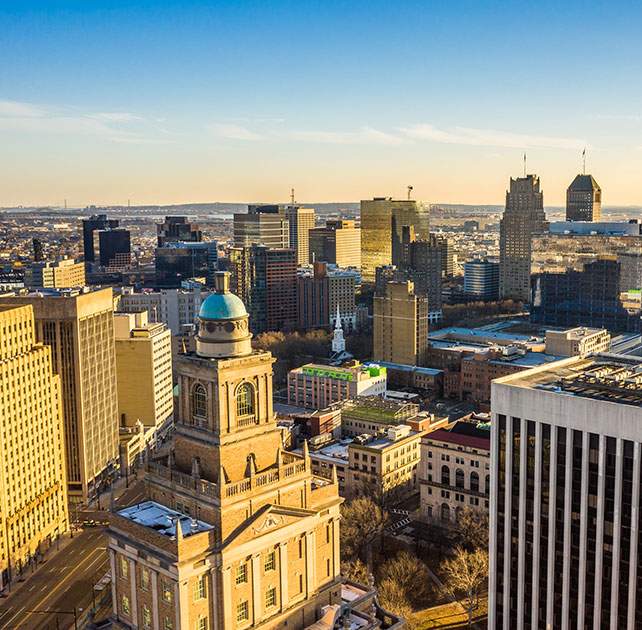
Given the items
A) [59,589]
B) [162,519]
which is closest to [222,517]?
[162,519]

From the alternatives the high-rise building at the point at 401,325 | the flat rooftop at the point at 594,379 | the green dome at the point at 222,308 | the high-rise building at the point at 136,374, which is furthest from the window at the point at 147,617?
the high-rise building at the point at 401,325

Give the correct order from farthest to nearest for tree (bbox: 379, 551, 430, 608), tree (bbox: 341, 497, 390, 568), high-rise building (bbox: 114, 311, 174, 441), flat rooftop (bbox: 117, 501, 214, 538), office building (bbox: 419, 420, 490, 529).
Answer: high-rise building (bbox: 114, 311, 174, 441)
office building (bbox: 419, 420, 490, 529)
tree (bbox: 341, 497, 390, 568)
tree (bbox: 379, 551, 430, 608)
flat rooftop (bbox: 117, 501, 214, 538)

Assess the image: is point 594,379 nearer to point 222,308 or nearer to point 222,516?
point 222,308

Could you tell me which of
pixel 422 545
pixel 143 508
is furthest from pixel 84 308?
pixel 143 508

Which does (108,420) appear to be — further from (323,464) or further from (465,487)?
(465,487)

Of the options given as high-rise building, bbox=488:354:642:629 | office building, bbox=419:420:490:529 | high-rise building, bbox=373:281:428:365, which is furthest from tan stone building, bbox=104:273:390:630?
high-rise building, bbox=373:281:428:365

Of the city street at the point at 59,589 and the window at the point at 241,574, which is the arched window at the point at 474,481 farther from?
the window at the point at 241,574

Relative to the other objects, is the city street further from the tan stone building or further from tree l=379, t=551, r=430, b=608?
the tan stone building
